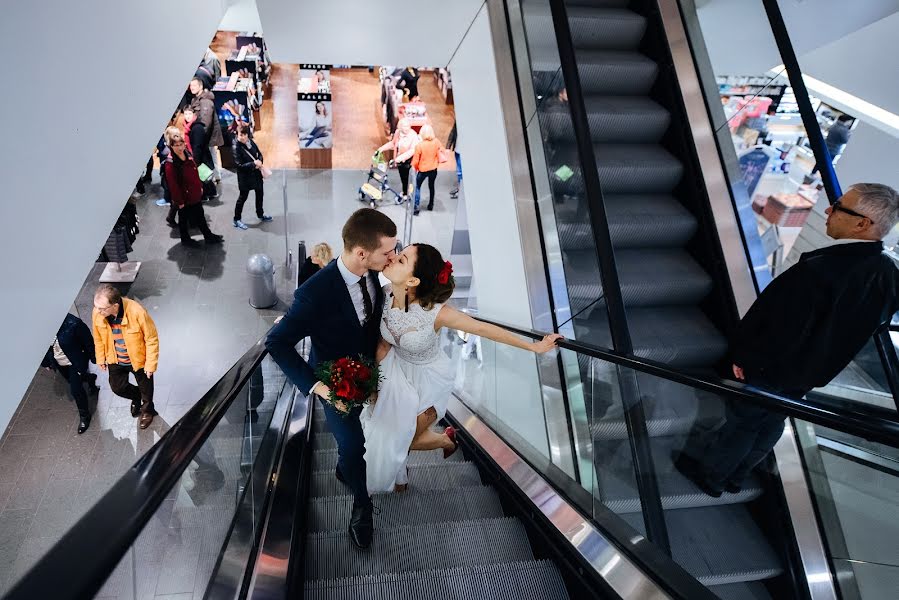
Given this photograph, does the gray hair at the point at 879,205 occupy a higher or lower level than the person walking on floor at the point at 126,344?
lower

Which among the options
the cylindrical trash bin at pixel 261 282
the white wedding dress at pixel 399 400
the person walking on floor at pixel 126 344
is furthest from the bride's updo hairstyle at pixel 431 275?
the cylindrical trash bin at pixel 261 282

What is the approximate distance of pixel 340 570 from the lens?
2.93m

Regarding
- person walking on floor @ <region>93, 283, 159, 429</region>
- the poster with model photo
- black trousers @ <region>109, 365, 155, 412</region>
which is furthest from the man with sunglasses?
the poster with model photo

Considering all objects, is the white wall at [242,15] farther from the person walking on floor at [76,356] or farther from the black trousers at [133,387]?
the black trousers at [133,387]

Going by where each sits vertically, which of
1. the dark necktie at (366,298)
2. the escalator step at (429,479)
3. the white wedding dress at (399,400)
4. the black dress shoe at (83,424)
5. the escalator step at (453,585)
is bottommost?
the escalator step at (453,585)

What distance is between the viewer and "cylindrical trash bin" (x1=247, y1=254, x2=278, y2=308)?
7676 millimetres

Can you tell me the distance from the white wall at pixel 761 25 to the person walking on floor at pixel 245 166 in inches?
264

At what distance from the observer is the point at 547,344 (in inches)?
123

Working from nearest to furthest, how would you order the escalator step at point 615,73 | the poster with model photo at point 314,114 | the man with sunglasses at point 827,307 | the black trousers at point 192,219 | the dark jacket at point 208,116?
1. the man with sunglasses at point 827,307
2. the escalator step at point 615,73
3. the black trousers at point 192,219
4. the dark jacket at point 208,116
5. the poster with model photo at point 314,114

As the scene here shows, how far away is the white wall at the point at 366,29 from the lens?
6186mm

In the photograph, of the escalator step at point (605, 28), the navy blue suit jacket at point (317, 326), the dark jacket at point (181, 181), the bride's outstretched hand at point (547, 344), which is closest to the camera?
the navy blue suit jacket at point (317, 326)

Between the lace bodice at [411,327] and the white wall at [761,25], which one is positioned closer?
the lace bodice at [411,327]

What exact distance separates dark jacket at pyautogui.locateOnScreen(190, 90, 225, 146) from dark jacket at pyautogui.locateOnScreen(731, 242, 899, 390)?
32.3 feet

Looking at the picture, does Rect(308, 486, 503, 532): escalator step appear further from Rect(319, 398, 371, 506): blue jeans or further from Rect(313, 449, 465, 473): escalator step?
Rect(313, 449, 465, 473): escalator step
